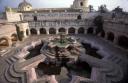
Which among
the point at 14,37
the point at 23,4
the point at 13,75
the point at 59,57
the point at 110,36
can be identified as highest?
the point at 23,4

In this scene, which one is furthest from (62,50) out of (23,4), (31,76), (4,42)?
(23,4)

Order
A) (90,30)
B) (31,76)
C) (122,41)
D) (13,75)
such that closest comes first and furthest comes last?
(31,76) < (13,75) < (122,41) < (90,30)

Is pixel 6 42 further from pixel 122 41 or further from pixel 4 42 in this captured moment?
pixel 122 41

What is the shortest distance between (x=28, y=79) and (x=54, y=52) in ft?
23.0

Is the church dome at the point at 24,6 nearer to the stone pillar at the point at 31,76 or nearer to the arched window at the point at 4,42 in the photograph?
the arched window at the point at 4,42

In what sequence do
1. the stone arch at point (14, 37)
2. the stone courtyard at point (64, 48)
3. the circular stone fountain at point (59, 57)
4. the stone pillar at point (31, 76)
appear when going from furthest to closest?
the stone arch at point (14, 37), the circular stone fountain at point (59, 57), the stone courtyard at point (64, 48), the stone pillar at point (31, 76)

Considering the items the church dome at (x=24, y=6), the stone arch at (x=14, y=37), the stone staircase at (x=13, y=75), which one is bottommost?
the stone staircase at (x=13, y=75)

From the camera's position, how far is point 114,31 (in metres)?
24.6

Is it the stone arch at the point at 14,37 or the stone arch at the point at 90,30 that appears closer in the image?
the stone arch at the point at 14,37

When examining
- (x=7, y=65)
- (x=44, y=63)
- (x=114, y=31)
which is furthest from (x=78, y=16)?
(x=7, y=65)

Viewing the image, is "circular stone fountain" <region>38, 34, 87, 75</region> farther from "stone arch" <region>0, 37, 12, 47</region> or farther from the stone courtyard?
"stone arch" <region>0, 37, 12, 47</region>

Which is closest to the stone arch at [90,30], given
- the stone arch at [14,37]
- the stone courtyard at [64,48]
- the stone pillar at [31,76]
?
the stone courtyard at [64,48]

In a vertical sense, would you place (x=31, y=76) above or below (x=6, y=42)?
below

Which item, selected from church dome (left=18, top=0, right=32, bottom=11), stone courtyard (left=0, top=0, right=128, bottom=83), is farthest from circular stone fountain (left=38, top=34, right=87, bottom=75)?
church dome (left=18, top=0, right=32, bottom=11)
